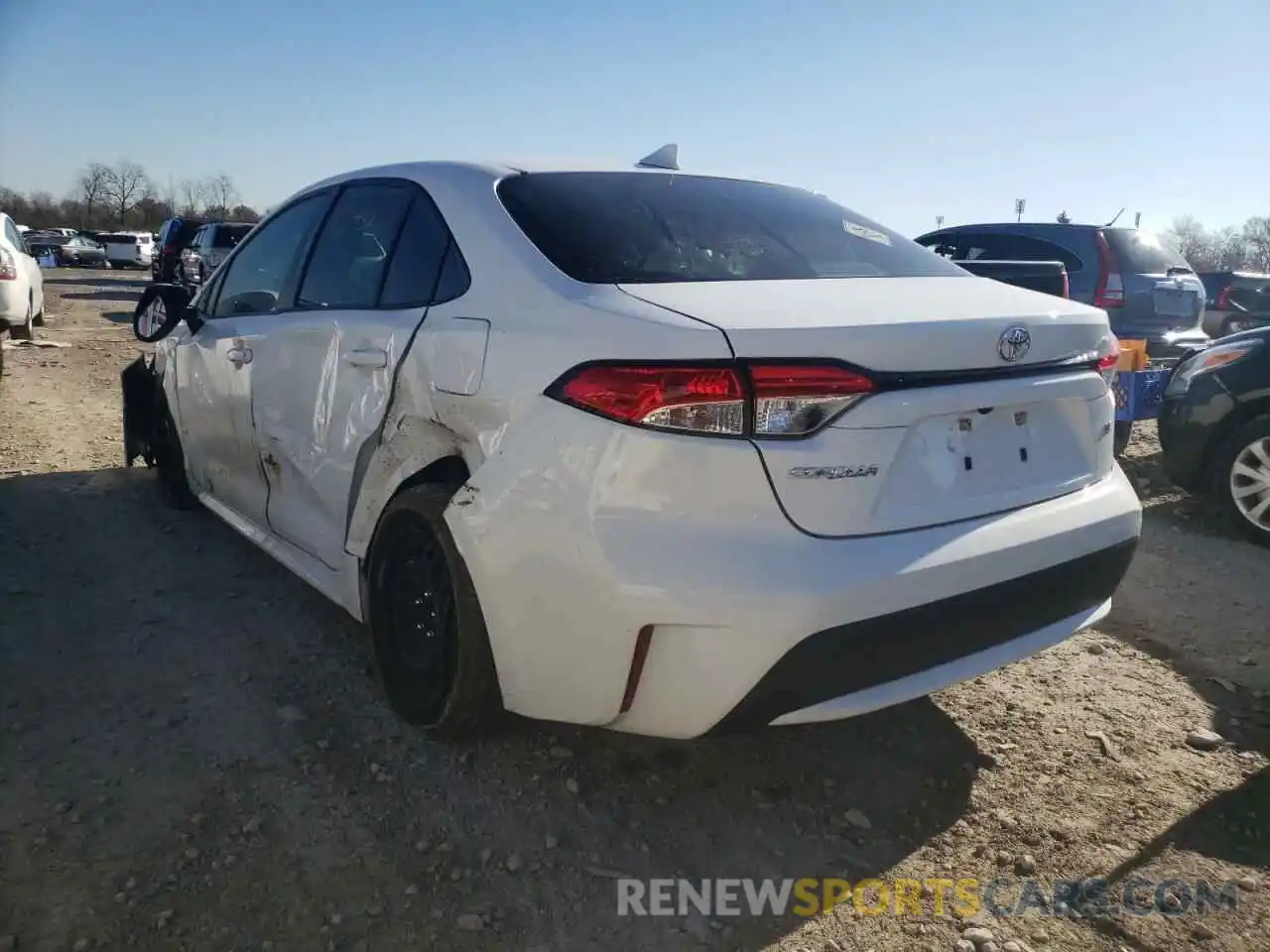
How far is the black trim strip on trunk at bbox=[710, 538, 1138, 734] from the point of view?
1960mm

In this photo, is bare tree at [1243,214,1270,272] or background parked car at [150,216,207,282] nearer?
background parked car at [150,216,207,282]

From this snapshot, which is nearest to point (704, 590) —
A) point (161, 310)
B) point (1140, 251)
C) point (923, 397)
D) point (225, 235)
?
point (923, 397)

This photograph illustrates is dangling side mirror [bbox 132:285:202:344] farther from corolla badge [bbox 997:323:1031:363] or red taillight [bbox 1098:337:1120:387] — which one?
red taillight [bbox 1098:337:1120:387]

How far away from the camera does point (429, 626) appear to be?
2.58m

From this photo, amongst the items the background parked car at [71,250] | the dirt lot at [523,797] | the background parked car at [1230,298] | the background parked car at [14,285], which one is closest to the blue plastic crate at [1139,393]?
the dirt lot at [523,797]

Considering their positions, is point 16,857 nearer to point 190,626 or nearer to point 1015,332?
point 190,626

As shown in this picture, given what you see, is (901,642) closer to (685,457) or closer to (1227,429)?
(685,457)

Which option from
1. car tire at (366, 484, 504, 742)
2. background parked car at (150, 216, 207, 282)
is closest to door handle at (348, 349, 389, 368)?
car tire at (366, 484, 504, 742)

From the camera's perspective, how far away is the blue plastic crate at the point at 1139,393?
585 centimetres

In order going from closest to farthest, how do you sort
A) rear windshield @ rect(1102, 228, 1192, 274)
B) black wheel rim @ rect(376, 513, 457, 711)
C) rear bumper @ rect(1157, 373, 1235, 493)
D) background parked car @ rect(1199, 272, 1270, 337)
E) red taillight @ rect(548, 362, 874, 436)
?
red taillight @ rect(548, 362, 874, 436)
black wheel rim @ rect(376, 513, 457, 711)
rear bumper @ rect(1157, 373, 1235, 493)
rear windshield @ rect(1102, 228, 1192, 274)
background parked car @ rect(1199, 272, 1270, 337)

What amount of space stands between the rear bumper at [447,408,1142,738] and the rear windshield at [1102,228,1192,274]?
618cm

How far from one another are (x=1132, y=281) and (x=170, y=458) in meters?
6.86

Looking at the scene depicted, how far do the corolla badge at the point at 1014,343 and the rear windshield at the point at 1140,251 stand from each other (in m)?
6.04

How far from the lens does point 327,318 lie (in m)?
3.00
